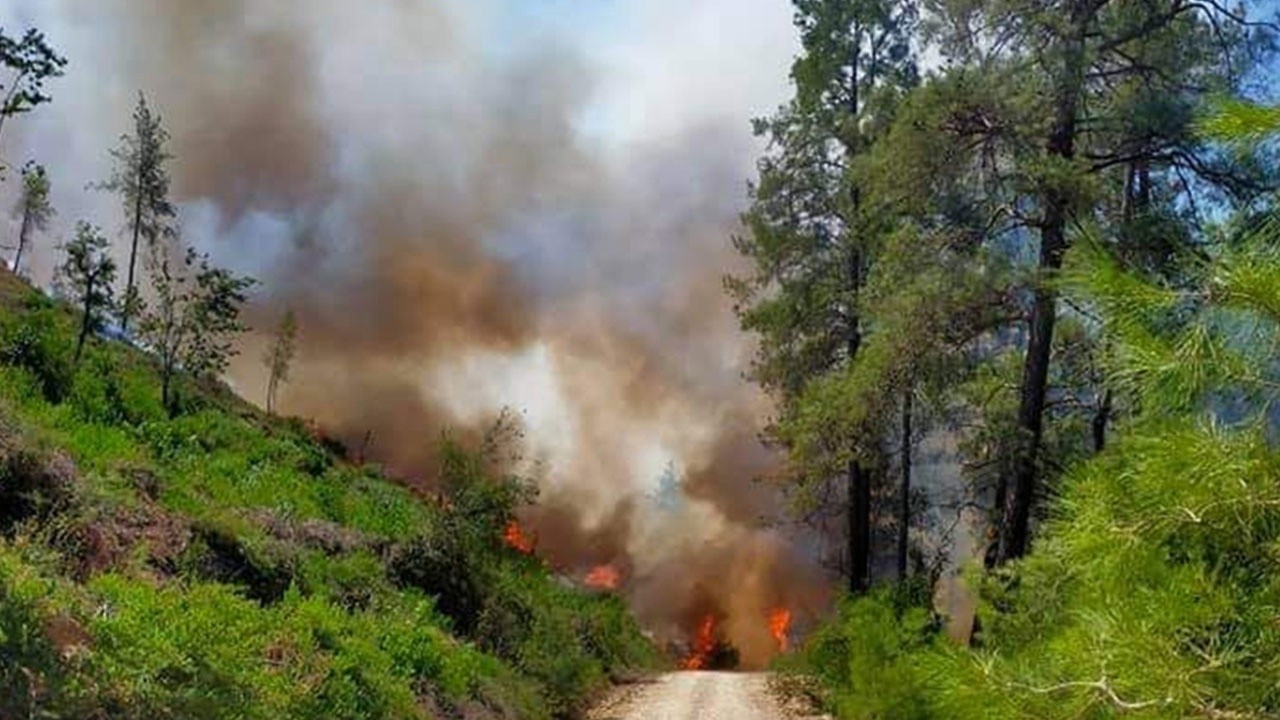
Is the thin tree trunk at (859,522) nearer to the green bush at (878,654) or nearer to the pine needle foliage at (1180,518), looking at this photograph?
the green bush at (878,654)

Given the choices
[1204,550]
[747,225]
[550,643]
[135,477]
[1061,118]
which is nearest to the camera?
[1204,550]

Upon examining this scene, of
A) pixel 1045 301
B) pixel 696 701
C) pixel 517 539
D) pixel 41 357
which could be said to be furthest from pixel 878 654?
pixel 41 357

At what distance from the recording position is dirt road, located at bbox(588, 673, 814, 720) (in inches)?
606

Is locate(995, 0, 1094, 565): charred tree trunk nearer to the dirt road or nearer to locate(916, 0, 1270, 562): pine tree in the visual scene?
locate(916, 0, 1270, 562): pine tree

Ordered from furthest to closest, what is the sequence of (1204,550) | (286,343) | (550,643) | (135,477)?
(286,343), (550,643), (135,477), (1204,550)

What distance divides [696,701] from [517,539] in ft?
29.5

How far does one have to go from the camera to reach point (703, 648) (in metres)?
57.3

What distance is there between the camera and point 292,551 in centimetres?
1318

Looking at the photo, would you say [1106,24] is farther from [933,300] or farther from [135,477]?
[135,477]

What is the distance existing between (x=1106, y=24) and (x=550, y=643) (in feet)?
42.5

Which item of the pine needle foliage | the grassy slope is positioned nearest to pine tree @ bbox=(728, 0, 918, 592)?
the grassy slope

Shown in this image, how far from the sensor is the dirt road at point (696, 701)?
15.4 m

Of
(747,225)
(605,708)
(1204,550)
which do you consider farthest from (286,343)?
(1204,550)

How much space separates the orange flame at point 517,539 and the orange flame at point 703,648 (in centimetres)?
2952
